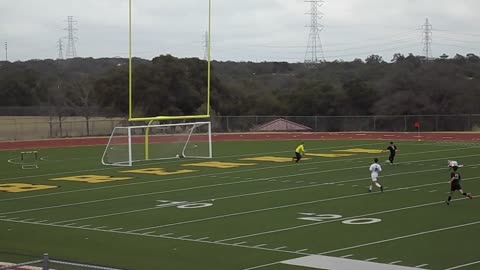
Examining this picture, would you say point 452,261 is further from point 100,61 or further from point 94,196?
point 100,61

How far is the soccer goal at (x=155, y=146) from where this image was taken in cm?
3834

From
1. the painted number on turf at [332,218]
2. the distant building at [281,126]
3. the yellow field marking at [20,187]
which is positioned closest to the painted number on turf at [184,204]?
the painted number on turf at [332,218]

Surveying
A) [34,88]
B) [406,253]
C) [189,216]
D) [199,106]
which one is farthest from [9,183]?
[34,88]

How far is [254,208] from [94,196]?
235 inches

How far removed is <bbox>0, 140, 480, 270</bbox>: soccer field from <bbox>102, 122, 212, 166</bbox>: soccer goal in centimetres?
108

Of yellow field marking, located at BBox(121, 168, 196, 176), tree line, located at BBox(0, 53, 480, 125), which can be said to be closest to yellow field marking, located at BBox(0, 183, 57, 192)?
yellow field marking, located at BBox(121, 168, 196, 176)

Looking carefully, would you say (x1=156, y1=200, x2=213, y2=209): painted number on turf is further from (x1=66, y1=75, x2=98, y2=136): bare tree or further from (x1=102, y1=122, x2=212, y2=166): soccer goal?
(x1=66, y1=75, x2=98, y2=136): bare tree

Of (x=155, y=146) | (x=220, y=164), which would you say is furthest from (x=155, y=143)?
(x=220, y=164)

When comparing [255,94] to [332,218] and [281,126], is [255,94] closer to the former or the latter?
[281,126]

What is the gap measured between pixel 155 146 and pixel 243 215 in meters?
20.6

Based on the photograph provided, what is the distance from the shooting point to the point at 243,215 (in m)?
21.4

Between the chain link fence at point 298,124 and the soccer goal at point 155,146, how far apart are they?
20698 mm

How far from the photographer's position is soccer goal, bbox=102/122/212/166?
3834cm

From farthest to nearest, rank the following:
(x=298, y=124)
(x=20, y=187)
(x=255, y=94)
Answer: (x=255, y=94) < (x=298, y=124) < (x=20, y=187)
